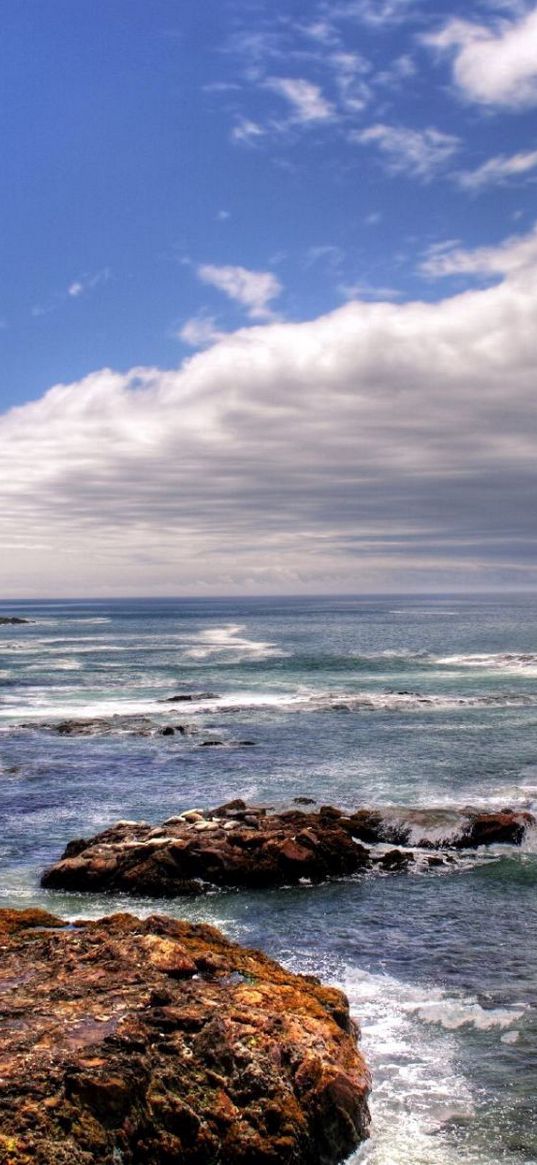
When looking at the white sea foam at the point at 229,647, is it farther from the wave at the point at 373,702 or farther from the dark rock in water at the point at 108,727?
the dark rock in water at the point at 108,727

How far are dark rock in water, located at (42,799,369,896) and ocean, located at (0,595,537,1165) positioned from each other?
30.7 inches

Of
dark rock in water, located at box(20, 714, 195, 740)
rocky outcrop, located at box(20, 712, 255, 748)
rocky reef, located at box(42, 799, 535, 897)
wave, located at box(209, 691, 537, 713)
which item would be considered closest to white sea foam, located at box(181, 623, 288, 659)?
wave, located at box(209, 691, 537, 713)

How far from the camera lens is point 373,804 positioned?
3431 centimetres

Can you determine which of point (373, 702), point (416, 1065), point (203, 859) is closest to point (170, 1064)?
point (416, 1065)

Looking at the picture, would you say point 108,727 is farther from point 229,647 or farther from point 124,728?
point 229,647

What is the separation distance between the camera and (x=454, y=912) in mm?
23016

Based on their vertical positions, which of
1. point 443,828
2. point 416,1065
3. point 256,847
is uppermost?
point 256,847

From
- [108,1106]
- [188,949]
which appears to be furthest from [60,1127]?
[188,949]

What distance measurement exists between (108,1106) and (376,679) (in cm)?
7223

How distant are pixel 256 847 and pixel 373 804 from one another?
27.9 ft

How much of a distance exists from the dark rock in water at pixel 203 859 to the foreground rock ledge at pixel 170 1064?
9.93 m

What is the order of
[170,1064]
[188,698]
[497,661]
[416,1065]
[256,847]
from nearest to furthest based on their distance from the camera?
1. [170,1064]
2. [416,1065]
3. [256,847]
4. [188,698]
5. [497,661]

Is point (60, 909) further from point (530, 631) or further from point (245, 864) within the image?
point (530, 631)

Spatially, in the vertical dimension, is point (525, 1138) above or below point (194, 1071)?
below
